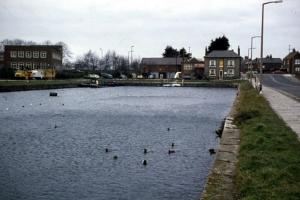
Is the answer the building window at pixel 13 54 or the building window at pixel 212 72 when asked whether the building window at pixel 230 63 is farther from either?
the building window at pixel 13 54

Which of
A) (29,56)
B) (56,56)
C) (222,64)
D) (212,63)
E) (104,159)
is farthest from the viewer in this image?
(56,56)

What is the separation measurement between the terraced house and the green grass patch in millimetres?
117791

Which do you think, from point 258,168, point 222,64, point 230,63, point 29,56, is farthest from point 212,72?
point 258,168

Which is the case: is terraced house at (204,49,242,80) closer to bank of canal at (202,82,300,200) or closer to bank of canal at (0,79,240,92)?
bank of canal at (0,79,240,92)

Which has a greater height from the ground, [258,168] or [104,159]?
[258,168]

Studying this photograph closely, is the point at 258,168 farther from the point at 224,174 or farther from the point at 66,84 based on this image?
the point at 66,84

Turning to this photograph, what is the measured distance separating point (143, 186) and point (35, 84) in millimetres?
80895

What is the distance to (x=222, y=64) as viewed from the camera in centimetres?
14050

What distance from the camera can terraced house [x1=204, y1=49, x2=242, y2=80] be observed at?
456 ft

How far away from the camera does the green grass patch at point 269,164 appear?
11.7 m

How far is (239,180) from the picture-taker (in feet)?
43.5

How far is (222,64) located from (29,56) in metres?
59.8

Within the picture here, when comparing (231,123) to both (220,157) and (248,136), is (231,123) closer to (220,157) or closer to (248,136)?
(248,136)

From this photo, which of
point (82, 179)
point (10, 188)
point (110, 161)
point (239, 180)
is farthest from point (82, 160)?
point (239, 180)
